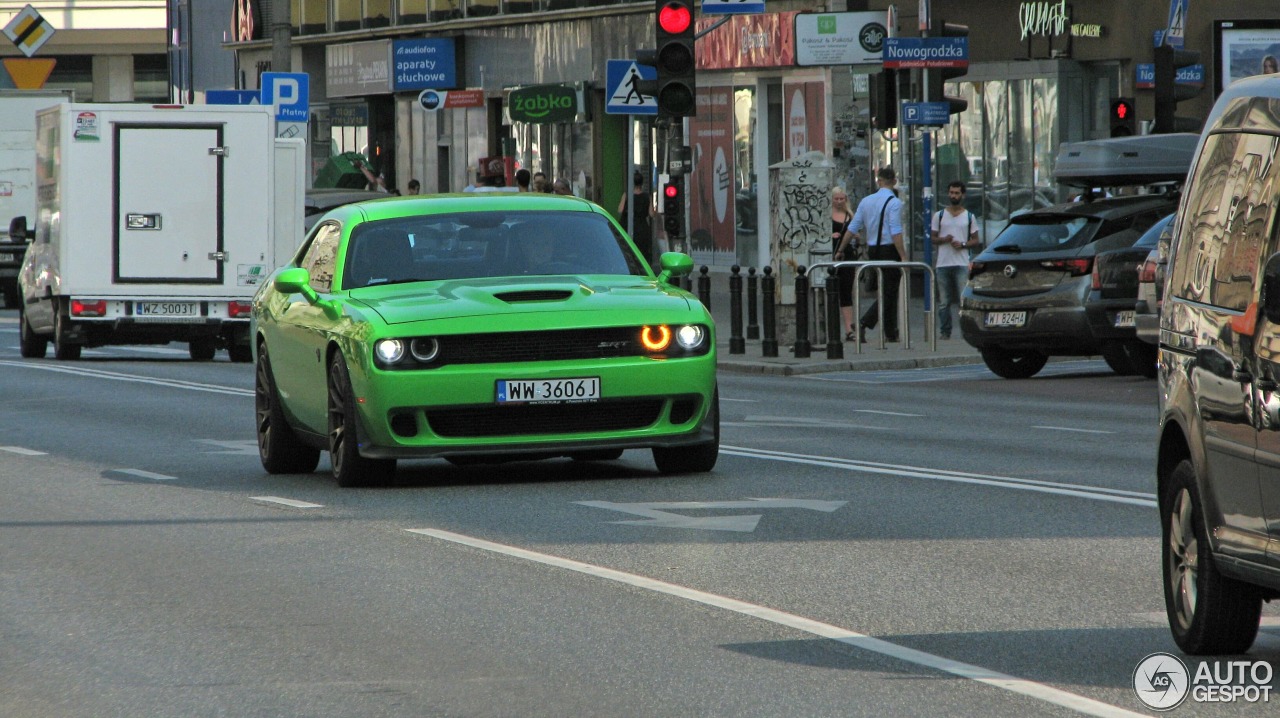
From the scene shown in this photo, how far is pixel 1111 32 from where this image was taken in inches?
1431

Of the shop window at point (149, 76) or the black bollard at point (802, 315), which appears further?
the shop window at point (149, 76)

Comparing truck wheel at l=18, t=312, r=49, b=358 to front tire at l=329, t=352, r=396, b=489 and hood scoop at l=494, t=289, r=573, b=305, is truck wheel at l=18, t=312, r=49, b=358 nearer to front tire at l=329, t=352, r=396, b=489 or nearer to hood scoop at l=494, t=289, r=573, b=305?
front tire at l=329, t=352, r=396, b=489

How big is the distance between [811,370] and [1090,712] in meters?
18.3

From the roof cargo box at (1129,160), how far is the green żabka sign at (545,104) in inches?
823

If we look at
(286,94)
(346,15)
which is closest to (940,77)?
(286,94)

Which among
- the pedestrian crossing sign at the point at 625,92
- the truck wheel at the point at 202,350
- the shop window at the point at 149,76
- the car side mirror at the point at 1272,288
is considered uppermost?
the shop window at the point at 149,76

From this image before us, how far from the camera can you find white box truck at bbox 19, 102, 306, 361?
85.4ft

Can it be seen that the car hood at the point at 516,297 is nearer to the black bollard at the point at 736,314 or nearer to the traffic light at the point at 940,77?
the black bollard at the point at 736,314

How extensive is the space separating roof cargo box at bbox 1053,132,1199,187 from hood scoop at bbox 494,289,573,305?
1343 cm

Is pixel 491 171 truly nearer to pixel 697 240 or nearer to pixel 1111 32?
pixel 1111 32

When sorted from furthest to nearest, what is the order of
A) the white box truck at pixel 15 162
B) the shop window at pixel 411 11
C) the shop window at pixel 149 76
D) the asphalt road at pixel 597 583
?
the shop window at pixel 149 76 → the shop window at pixel 411 11 → the white box truck at pixel 15 162 → the asphalt road at pixel 597 583

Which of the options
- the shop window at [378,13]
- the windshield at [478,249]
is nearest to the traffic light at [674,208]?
the windshield at [478,249]

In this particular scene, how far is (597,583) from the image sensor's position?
9203 millimetres

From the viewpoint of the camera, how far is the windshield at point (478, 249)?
13.5 meters
